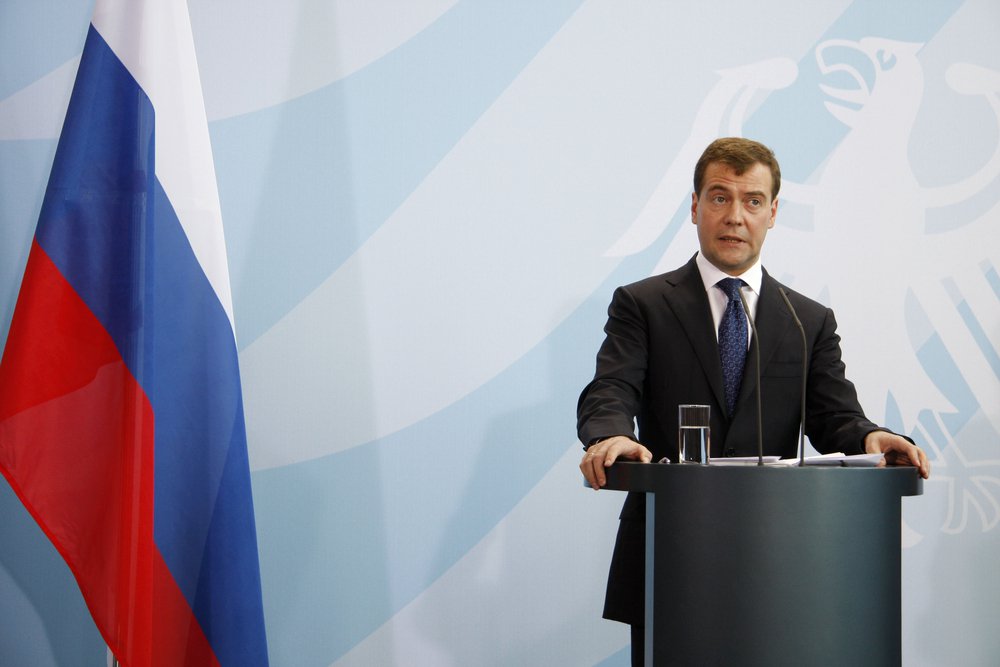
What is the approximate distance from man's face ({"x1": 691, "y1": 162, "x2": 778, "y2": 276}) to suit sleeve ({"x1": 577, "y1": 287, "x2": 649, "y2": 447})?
26 centimetres

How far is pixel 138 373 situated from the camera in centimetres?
238

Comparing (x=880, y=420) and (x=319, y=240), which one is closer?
(x=319, y=240)

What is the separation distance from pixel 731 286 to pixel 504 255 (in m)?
1.03

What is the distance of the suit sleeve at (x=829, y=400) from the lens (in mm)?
2276

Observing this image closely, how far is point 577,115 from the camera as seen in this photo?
3260 millimetres

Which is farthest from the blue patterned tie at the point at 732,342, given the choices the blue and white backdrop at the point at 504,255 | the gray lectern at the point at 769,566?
the blue and white backdrop at the point at 504,255

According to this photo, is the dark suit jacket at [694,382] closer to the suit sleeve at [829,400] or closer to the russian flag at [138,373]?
the suit sleeve at [829,400]

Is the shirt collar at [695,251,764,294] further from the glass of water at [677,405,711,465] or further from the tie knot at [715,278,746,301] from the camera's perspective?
the glass of water at [677,405,711,465]

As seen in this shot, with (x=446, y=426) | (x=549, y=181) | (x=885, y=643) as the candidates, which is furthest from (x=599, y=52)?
(x=885, y=643)

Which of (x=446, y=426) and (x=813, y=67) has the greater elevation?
(x=813, y=67)

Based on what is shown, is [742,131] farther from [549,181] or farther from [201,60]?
[201,60]

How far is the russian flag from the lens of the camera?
92.4 inches

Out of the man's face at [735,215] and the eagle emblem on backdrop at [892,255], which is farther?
the eagle emblem on backdrop at [892,255]

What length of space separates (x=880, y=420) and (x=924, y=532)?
0.42 m
